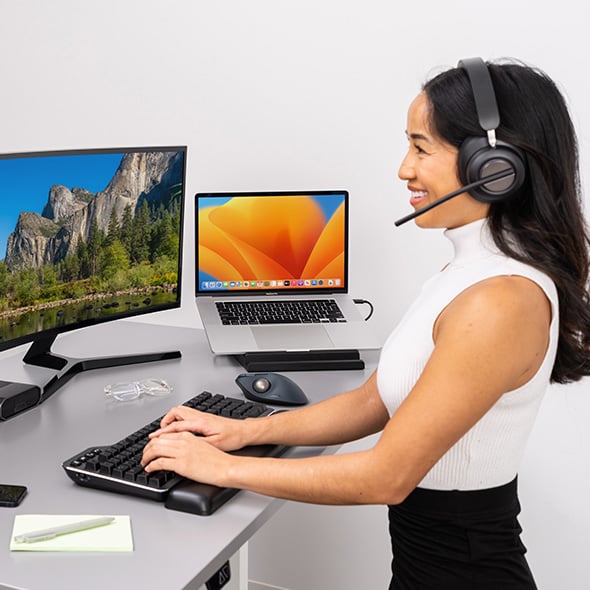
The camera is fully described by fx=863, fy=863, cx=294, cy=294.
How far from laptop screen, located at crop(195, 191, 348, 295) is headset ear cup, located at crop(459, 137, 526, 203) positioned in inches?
36.0

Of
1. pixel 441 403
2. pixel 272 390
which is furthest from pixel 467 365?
pixel 272 390

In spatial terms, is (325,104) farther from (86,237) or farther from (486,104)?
(486,104)

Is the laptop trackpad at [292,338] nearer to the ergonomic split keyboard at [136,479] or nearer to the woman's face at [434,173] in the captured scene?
the ergonomic split keyboard at [136,479]

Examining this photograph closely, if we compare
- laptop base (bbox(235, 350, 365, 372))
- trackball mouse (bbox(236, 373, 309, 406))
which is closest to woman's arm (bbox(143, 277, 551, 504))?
trackball mouse (bbox(236, 373, 309, 406))

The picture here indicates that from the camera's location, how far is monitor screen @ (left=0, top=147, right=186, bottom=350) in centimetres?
158

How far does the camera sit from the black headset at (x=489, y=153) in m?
1.12

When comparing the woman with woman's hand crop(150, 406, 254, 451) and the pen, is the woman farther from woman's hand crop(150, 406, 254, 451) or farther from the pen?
the pen

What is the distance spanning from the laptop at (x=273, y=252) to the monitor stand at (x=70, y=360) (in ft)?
0.65

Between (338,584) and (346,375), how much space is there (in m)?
0.90

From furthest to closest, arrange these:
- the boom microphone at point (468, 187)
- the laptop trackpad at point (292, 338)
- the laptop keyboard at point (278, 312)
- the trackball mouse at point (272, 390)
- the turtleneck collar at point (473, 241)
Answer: the laptop keyboard at point (278, 312)
the laptop trackpad at point (292, 338)
the trackball mouse at point (272, 390)
the turtleneck collar at point (473, 241)
the boom microphone at point (468, 187)

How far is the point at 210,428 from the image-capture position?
130 centimetres

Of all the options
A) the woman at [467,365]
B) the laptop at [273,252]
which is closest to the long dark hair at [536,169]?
the woman at [467,365]

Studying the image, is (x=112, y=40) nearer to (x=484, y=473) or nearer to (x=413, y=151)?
(x=413, y=151)

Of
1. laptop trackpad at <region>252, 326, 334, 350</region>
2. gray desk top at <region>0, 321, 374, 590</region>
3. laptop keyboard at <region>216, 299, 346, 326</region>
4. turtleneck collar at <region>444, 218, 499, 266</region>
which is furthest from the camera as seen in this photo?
laptop keyboard at <region>216, 299, 346, 326</region>
